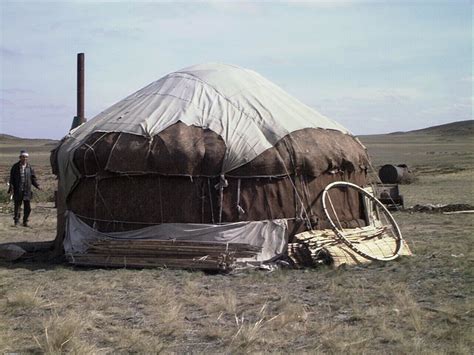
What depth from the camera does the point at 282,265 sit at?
10.1 m

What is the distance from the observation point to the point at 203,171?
404 inches

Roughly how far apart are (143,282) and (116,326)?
218cm

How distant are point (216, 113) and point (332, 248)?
8.83 ft

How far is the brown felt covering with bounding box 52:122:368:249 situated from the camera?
10.2m

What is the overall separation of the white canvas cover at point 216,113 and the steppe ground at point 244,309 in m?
1.85

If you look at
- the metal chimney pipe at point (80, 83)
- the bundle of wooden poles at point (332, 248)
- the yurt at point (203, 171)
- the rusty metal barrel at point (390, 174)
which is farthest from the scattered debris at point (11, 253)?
the rusty metal barrel at point (390, 174)

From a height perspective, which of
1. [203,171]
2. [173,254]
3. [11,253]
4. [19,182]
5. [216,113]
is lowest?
[11,253]

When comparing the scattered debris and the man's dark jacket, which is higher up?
the man's dark jacket

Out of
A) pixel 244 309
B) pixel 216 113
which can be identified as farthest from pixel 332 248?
pixel 244 309

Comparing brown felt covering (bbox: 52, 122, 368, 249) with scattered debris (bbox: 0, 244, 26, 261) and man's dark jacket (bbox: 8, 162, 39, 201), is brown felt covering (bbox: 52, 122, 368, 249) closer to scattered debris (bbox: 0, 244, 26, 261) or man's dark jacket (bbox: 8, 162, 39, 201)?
scattered debris (bbox: 0, 244, 26, 261)

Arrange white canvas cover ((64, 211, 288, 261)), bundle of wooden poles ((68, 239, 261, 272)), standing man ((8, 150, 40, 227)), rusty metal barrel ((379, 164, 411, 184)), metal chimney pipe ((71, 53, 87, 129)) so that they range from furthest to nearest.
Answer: rusty metal barrel ((379, 164, 411, 184)) < standing man ((8, 150, 40, 227)) < metal chimney pipe ((71, 53, 87, 129)) < white canvas cover ((64, 211, 288, 261)) < bundle of wooden poles ((68, 239, 261, 272))

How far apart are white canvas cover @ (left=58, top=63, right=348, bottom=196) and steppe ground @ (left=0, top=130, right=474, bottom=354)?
6.06 feet

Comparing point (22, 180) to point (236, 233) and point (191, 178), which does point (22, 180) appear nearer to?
point (191, 178)

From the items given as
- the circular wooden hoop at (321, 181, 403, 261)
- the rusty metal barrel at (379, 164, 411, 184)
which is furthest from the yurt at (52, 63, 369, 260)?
the rusty metal barrel at (379, 164, 411, 184)
